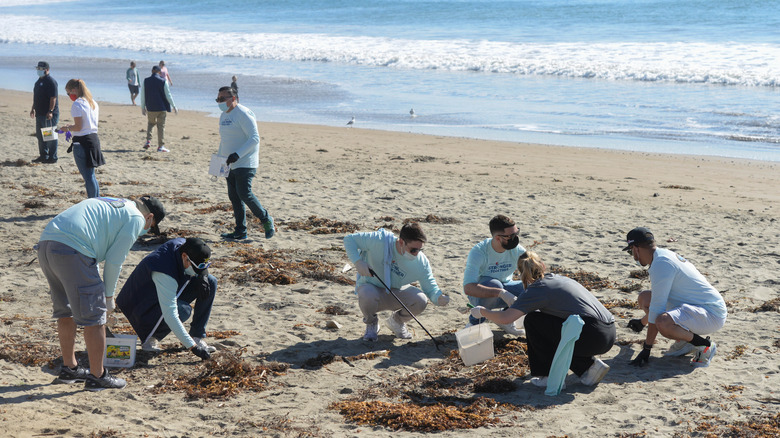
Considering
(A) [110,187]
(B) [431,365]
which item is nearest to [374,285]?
(B) [431,365]

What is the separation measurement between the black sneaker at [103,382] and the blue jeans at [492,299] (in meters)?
2.79

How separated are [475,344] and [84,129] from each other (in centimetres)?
616

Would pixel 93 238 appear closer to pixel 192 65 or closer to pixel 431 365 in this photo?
pixel 431 365

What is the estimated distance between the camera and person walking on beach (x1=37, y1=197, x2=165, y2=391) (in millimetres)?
4609

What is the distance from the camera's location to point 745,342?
625 cm

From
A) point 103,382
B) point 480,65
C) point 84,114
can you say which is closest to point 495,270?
point 103,382

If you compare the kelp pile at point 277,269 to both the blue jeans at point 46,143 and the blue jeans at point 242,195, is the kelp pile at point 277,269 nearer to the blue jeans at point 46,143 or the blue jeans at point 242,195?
the blue jeans at point 242,195

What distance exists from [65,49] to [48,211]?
127 ft

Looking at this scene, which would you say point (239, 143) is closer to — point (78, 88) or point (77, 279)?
point (78, 88)

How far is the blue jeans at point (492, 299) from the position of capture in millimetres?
6262

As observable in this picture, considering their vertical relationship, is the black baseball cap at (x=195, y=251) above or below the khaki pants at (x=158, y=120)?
below

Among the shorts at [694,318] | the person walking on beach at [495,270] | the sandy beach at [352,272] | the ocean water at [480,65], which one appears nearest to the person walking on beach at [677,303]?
the shorts at [694,318]

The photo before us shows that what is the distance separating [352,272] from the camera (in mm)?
8125

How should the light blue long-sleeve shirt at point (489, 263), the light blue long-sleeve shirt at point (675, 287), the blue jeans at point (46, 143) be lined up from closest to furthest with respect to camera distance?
the light blue long-sleeve shirt at point (675, 287), the light blue long-sleeve shirt at point (489, 263), the blue jeans at point (46, 143)
